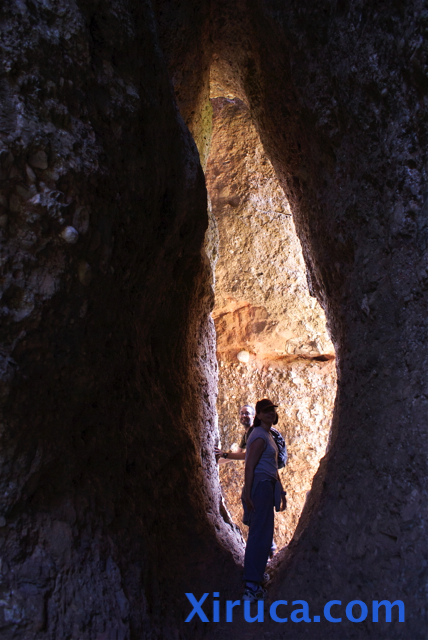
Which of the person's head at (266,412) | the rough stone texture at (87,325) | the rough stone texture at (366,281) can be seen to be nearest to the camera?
the rough stone texture at (87,325)

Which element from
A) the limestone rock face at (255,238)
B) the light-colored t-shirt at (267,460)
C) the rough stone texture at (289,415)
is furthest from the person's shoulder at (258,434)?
the limestone rock face at (255,238)

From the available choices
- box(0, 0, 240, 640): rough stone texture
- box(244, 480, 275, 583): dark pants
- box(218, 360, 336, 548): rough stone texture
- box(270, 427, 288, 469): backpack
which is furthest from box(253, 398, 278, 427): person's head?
box(218, 360, 336, 548): rough stone texture

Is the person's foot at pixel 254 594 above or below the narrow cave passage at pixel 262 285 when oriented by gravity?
below

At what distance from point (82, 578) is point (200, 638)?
845 millimetres

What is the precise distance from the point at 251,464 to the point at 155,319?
3.39ft

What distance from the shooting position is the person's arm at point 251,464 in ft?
8.86

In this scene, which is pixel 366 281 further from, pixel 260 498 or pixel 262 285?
pixel 262 285

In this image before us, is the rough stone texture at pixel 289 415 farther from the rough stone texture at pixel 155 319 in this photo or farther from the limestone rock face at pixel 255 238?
the rough stone texture at pixel 155 319

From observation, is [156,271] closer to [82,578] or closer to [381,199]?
[381,199]

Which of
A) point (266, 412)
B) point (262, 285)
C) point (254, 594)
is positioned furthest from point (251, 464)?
point (262, 285)

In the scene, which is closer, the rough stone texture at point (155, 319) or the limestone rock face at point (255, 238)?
the rough stone texture at point (155, 319)

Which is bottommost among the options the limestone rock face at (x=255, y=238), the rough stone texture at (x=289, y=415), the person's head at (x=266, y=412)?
the person's head at (x=266, y=412)

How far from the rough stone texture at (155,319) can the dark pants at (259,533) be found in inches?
5.6

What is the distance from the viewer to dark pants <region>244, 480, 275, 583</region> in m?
2.51
